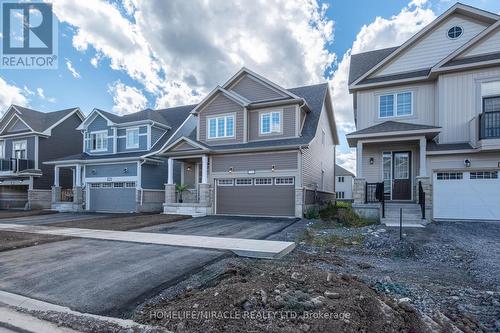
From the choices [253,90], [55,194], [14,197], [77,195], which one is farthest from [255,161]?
[14,197]

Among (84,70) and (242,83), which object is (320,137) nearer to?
(242,83)

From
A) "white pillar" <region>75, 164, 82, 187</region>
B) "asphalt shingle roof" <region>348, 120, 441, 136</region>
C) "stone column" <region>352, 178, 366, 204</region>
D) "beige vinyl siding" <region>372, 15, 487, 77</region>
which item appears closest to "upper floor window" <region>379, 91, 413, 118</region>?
"asphalt shingle roof" <region>348, 120, 441, 136</region>

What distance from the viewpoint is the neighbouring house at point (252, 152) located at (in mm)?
14523

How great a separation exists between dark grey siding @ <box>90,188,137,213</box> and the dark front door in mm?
15910

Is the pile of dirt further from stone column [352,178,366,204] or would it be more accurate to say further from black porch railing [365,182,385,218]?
black porch railing [365,182,385,218]

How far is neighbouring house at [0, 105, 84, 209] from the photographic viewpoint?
22.8 m

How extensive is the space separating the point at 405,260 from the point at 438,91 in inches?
385

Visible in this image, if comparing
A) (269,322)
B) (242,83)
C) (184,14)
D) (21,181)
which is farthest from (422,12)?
A: (21,181)

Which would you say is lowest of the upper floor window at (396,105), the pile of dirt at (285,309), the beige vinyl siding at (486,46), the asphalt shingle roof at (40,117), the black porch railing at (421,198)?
the pile of dirt at (285,309)

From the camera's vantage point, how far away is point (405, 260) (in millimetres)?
6699

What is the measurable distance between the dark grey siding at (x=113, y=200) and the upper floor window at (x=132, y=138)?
132 inches

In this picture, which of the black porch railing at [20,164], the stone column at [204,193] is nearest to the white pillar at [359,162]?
the stone column at [204,193]

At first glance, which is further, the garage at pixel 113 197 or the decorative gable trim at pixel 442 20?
the garage at pixel 113 197

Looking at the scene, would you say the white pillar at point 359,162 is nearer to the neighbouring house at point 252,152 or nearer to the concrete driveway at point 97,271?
the neighbouring house at point 252,152
